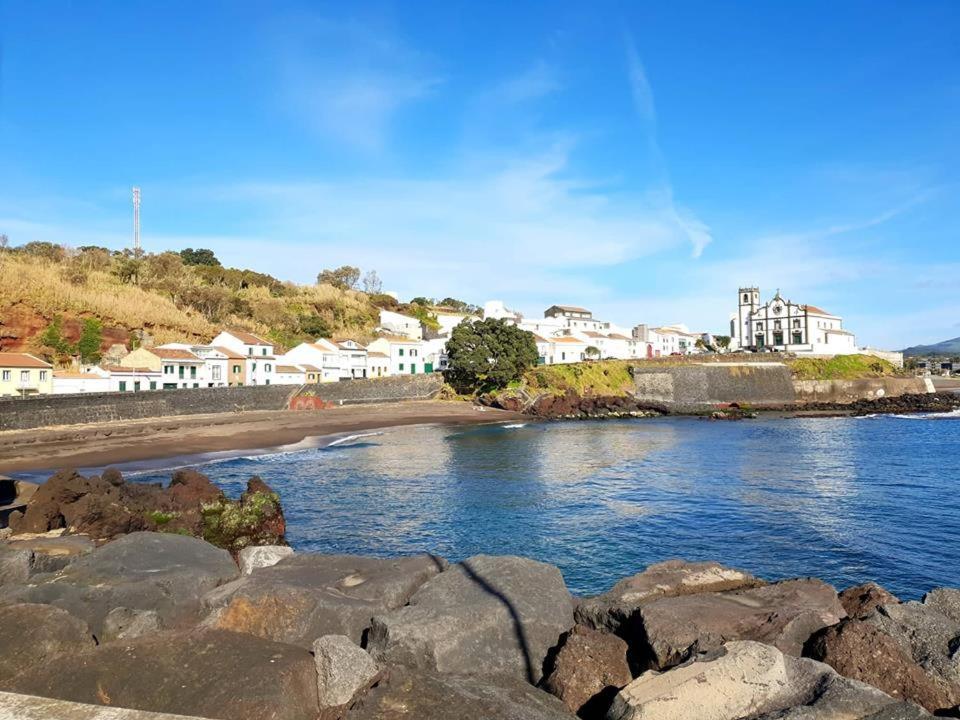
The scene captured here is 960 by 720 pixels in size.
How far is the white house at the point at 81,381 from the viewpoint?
55.1m

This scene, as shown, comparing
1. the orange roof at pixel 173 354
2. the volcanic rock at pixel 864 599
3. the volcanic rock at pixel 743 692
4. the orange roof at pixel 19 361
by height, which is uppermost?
the orange roof at pixel 173 354

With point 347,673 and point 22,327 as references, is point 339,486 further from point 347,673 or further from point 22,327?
point 22,327

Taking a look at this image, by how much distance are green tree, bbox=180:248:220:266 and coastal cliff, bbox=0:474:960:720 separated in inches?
4993

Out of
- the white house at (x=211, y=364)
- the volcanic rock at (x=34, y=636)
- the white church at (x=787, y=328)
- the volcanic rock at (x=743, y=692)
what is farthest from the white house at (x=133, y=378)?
the white church at (x=787, y=328)

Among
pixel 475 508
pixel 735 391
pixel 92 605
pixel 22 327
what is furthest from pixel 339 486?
pixel 735 391

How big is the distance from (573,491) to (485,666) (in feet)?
69.4

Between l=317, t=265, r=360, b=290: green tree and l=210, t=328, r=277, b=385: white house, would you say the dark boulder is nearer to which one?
l=210, t=328, r=277, b=385: white house

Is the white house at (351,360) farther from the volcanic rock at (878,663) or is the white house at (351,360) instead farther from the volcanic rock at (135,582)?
the volcanic rock at (878,663)

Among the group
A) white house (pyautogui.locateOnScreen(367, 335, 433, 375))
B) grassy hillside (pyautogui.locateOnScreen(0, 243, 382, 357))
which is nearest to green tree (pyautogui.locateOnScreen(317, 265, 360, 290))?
grassy hillside (pyautogui.locateOnScreen(0, 243, 382, 357))

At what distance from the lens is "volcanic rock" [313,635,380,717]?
7.28m

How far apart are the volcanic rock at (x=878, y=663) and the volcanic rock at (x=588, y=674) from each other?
2528 millimetres

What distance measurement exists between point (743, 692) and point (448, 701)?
311 cm

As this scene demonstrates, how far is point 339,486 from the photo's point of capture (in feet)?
99.6

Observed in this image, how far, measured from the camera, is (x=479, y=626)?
895 centimetres
